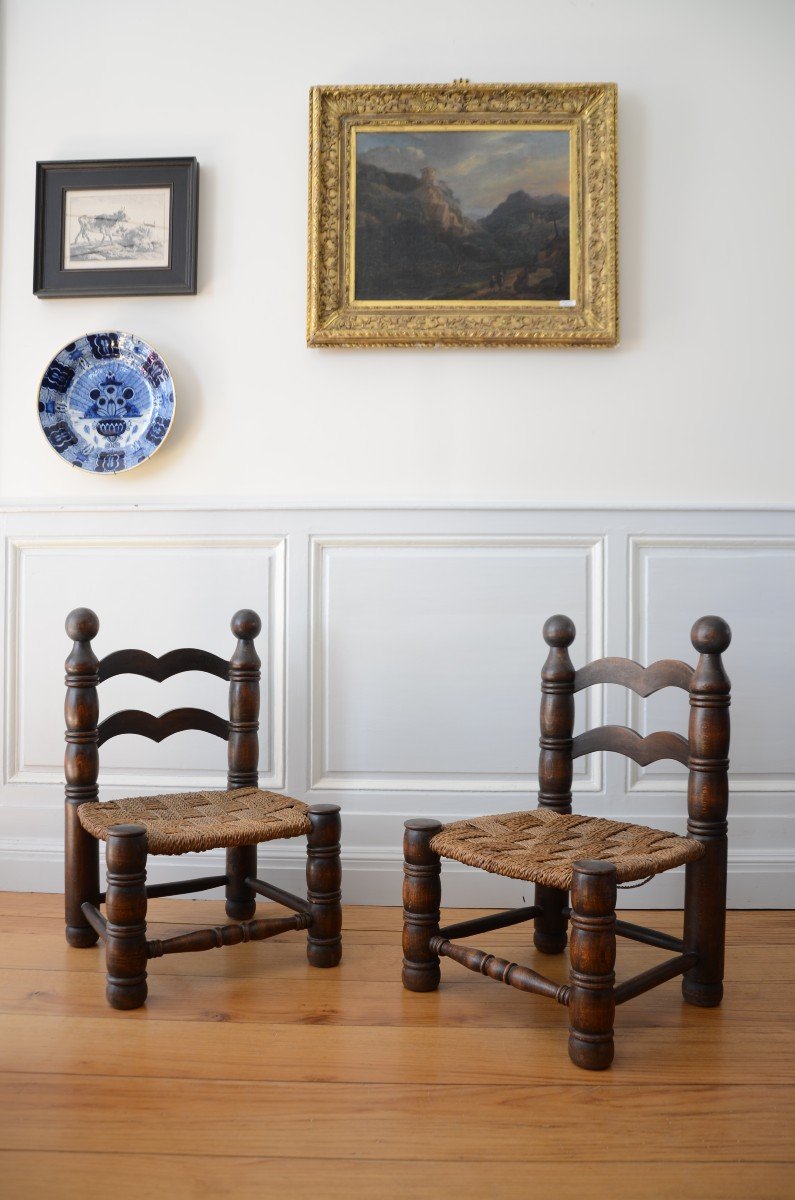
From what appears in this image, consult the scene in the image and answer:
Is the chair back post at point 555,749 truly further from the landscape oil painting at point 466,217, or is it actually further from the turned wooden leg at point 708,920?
the landscape oil painting at point 466,217

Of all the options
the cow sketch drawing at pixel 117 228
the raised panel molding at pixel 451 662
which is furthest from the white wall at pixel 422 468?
the cow sketch drawing at pixel 117 228

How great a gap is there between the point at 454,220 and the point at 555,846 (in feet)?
5.77

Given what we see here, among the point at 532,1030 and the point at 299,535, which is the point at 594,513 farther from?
the point at 532,1030

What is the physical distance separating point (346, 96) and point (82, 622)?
165 centimetres

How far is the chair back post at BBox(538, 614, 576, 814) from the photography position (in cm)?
227

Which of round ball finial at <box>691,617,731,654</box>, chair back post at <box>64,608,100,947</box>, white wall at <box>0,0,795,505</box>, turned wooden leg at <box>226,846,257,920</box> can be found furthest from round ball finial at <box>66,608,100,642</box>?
round ball finial at <box>691,617,731,654</box>

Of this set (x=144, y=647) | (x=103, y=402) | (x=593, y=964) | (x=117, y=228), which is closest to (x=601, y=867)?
(x=593, y=964)

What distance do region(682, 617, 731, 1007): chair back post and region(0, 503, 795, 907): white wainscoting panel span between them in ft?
2.18

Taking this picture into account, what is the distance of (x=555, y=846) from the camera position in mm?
1894

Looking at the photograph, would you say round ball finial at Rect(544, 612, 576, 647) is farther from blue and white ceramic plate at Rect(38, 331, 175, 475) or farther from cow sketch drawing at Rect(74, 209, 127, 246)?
cow sketch drawing at Rect(74, 209, 127, 246)

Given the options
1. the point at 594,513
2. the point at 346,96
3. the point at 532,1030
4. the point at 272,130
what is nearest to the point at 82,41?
the point at 272,130

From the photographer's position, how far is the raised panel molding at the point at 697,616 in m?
2.63

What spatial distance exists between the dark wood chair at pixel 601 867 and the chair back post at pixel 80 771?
2.69 ft

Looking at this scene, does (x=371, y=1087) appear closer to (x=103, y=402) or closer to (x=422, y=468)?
(x=422, y=468)
